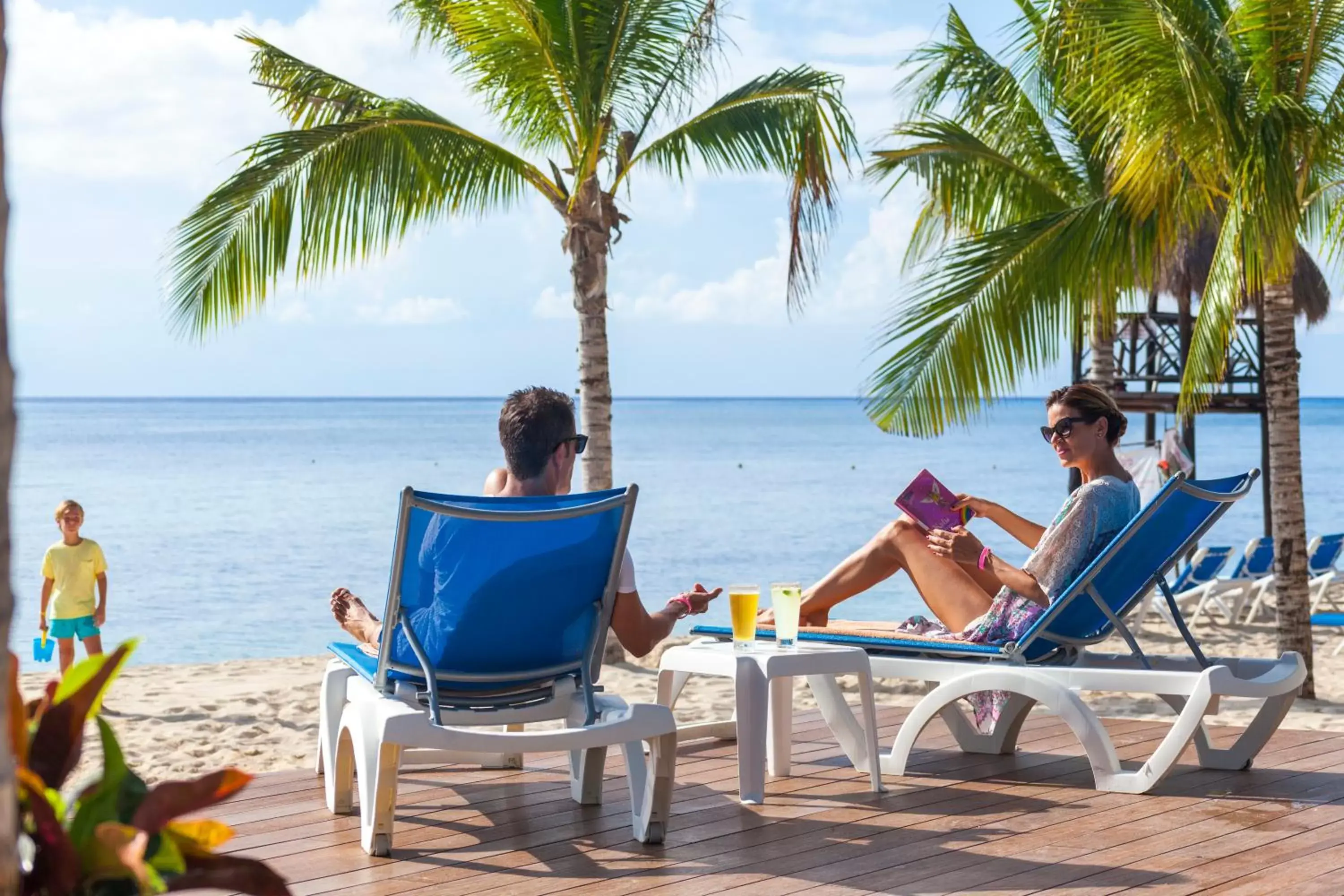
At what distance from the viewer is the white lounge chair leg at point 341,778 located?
4.04 m

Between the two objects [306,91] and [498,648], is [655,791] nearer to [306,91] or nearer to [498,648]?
[498,648]

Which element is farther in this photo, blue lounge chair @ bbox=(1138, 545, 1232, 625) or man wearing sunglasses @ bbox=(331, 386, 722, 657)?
blue lounge chair @ bbox=(1138, 545, 1232, 625)

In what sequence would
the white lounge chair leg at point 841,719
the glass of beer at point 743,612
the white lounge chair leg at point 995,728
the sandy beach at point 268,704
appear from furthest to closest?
the sandy beach at point 268,704 → the white lounge chair leg at point 995,728 → the white lounge chair leg at point 841,719 → the glass of beer at point 743,612

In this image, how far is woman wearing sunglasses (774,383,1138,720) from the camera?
458cm

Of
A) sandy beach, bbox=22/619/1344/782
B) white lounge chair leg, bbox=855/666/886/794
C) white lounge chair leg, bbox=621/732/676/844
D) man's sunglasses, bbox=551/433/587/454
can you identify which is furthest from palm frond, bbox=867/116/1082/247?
white lounge chair leg, bbox=621/732/676/844

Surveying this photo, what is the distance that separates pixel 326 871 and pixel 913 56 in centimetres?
993

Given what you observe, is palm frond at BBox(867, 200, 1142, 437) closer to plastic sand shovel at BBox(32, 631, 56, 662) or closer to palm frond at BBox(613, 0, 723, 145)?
palm frond at BBox(613, 0, 723, 145)

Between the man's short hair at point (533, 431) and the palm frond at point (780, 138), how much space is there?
540 cm

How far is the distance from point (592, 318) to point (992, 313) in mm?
2643

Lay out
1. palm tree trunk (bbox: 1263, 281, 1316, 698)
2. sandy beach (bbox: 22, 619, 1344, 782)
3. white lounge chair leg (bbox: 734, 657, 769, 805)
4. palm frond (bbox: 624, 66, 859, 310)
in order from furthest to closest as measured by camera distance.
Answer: palm frond (bbox: 624, 66, 859, 310) < palm tree trunk (bbox: 1263, 281, 1316, 698) < sandy beach (bbox: 22, 619, 1344, 782) < white lounge chair leg (bbox: 734, 657, 769, 805)

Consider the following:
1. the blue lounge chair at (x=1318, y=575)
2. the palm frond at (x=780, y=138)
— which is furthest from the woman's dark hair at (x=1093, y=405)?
the blue lounge chair at (x=1318, y=575)

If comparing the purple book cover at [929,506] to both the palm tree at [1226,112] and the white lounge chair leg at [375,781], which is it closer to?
the white lounge chair leg at [375,781]

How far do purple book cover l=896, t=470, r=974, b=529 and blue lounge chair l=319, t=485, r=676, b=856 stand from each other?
4.83 feet

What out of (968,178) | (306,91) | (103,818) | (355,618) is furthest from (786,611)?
(968,178)
